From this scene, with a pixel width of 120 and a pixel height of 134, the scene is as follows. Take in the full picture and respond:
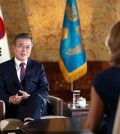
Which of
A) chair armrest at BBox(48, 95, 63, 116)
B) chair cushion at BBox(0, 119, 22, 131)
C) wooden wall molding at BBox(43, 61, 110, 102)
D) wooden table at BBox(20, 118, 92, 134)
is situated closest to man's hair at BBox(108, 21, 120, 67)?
wooden table at BBox(20, 118, 92, 134)

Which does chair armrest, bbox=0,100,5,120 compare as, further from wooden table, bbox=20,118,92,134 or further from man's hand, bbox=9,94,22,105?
wooden table, bbox=20,118,92,134

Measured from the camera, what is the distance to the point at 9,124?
12.4 feet

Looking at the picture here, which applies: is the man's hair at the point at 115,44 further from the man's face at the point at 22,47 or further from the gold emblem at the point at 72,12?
the gold emblem at the point at 72,12

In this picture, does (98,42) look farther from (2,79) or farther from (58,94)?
(2,79)

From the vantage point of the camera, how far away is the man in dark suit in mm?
3926

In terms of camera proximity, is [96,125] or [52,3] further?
[52,3]

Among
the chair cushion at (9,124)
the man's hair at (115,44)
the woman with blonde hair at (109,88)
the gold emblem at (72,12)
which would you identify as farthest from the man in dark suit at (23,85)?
the man's hair at (115,44)

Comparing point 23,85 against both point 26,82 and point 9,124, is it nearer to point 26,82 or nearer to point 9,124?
point 26,82

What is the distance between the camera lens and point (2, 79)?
4113 millimetres

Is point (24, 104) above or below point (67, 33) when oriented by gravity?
A: below

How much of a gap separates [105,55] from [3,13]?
5.68 ft

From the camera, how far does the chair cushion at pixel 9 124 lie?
12.3ft

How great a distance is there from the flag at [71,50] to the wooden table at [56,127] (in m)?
1.72

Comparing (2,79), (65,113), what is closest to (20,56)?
(2,79)
